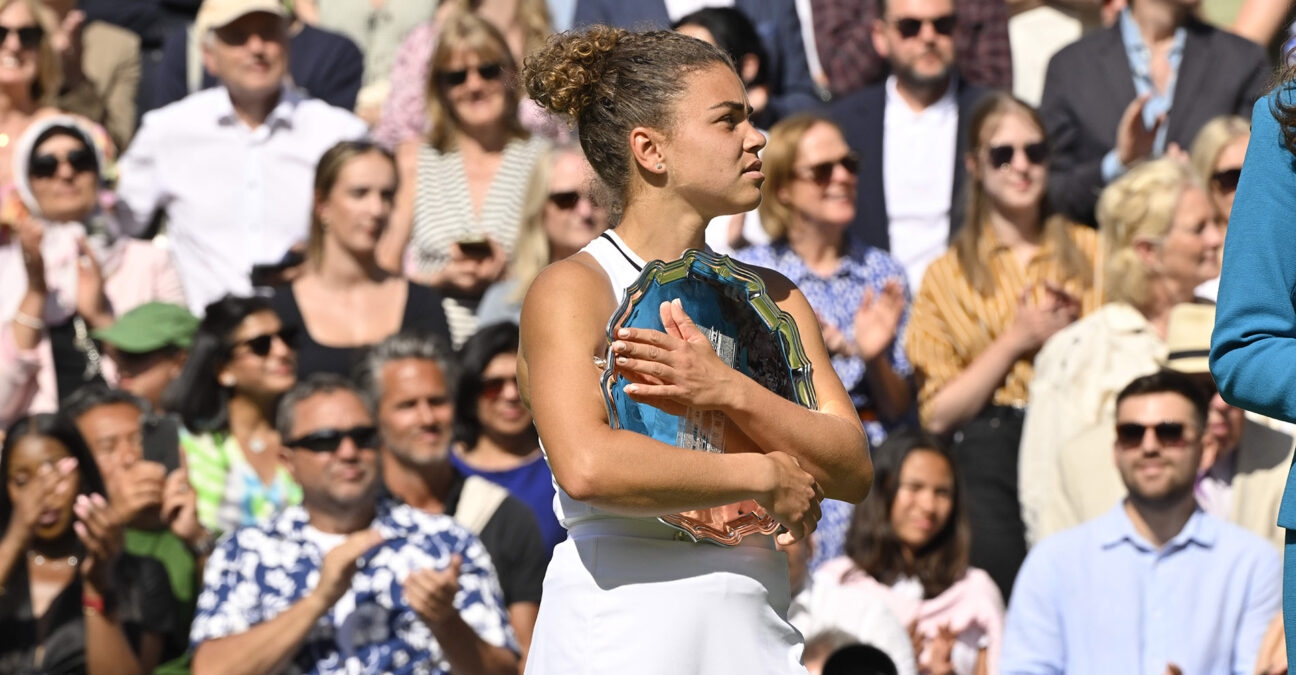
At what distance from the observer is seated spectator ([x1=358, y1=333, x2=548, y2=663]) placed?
6320 mm

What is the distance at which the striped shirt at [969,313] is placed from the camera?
7199mm

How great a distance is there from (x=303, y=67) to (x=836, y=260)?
10.3ft

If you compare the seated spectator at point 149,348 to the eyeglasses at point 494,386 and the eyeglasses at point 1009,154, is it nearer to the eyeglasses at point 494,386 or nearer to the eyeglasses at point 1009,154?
the eyeglasses at point 494,386

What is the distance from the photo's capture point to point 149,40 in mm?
10078

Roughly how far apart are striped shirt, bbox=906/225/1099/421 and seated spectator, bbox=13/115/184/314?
3212mm

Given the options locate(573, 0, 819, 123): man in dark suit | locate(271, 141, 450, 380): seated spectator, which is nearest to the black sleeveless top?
locate(271, 141, 450, 380): seated spectator

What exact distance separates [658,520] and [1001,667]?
3.06 m

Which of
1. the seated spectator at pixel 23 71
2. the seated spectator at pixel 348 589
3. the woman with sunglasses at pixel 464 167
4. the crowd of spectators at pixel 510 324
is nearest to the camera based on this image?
the seated spectator at pixel 348 589

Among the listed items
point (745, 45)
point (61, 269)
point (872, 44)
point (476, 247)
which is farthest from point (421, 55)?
point (872, 44)

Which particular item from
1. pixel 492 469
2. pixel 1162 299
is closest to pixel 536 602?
pixel 492 469

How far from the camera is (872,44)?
8625 mm

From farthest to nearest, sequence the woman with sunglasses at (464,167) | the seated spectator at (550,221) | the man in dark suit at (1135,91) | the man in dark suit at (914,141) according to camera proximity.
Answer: the woman with sunglasses at (464,167) → the man in dark suit at (914,141) → the man in dark suit at (1135,91) → the seated spectator at (550,221)

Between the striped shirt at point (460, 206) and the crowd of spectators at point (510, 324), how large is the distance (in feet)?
0.06

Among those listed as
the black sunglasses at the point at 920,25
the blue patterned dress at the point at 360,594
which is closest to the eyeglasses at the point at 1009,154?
the black sunglasses at the point at 920,25
